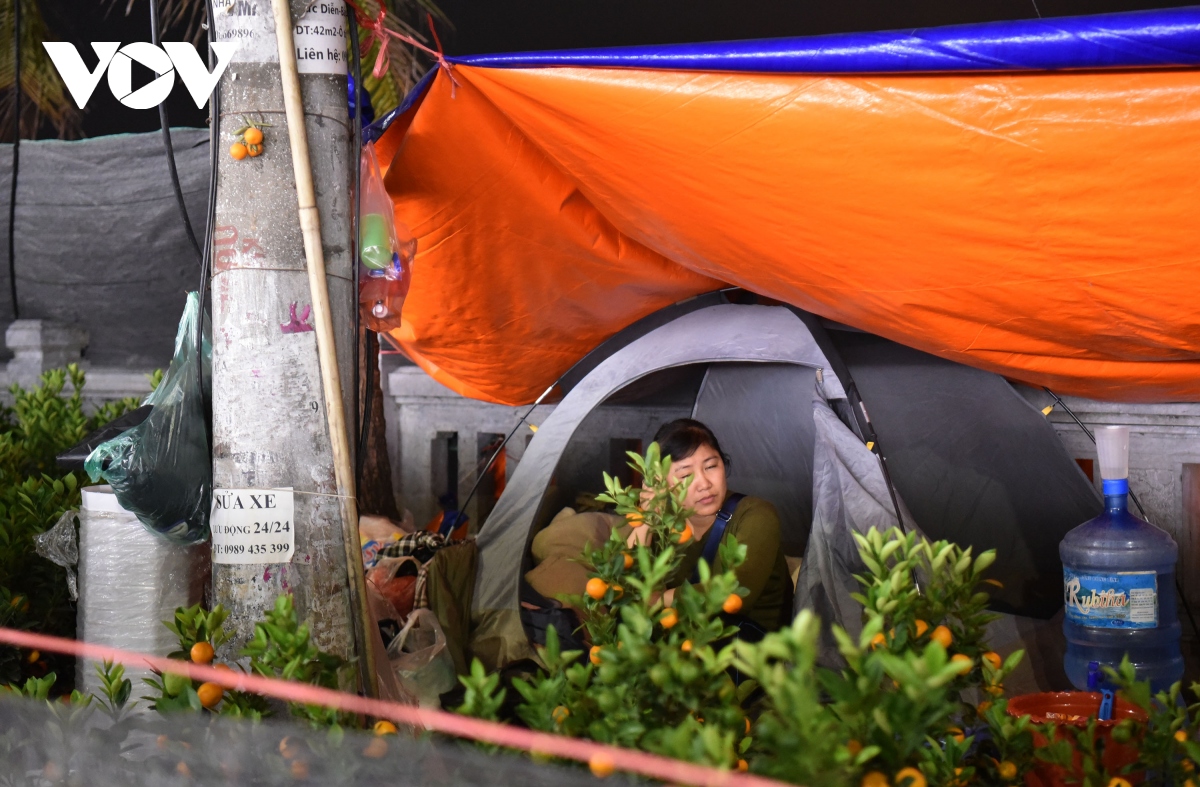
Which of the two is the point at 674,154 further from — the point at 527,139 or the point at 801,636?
the point at 801,636

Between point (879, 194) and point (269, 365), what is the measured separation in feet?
5.10

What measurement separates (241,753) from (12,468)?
3.03m

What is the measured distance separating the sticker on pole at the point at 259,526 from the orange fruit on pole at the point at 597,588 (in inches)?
28.0

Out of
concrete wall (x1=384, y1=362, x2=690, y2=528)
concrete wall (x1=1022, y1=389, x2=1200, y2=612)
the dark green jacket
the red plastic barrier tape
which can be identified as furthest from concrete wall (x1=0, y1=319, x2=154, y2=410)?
concrete wall (x1=1022, y1=389, x2=1200, y2=612)

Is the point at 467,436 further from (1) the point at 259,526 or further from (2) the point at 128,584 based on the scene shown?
(1) the point at 259,526

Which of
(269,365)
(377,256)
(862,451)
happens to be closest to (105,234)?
(377,256)

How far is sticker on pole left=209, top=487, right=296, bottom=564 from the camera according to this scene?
229cm

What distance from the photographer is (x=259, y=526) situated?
2297 mm

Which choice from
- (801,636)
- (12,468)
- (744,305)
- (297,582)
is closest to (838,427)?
(744,305)

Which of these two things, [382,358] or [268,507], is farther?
[382,358]

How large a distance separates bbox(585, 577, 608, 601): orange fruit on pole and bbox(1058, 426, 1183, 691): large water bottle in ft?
6.29

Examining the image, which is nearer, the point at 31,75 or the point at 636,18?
the point at 31,75

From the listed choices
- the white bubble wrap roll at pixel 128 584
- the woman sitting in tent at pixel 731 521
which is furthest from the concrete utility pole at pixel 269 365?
the woman sitting in tent at pixel 731 521

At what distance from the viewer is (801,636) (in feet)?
4.38
